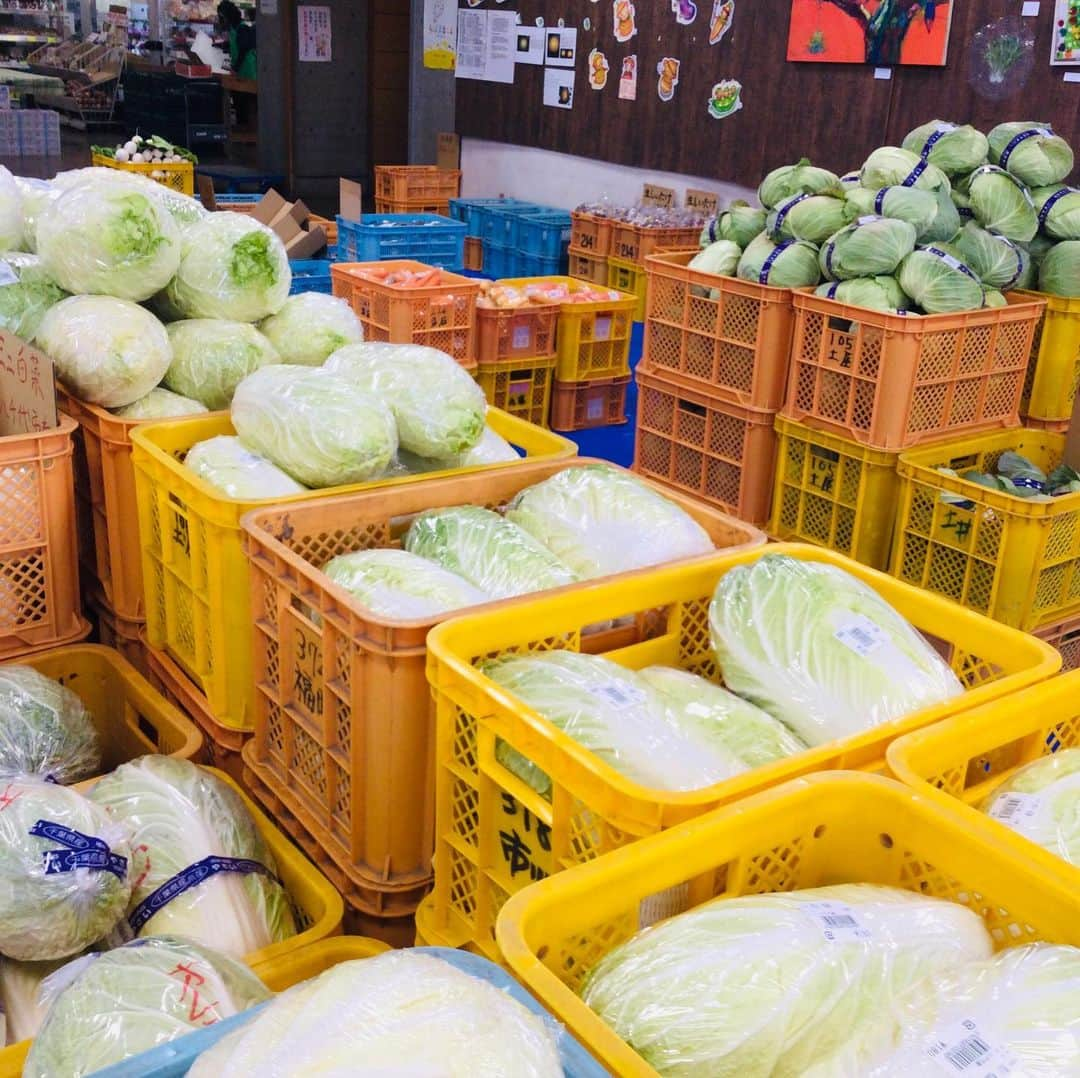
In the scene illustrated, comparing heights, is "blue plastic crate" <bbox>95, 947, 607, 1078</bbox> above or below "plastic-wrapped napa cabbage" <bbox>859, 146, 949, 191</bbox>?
below

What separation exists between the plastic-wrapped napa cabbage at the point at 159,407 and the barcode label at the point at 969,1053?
203 centimetres

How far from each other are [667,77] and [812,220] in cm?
473

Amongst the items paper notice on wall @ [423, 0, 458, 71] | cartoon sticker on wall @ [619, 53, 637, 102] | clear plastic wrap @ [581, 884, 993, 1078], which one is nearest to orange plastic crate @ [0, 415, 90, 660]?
clear plastic wrap @ [581, 884, 993, 1078]

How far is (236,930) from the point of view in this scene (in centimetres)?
181

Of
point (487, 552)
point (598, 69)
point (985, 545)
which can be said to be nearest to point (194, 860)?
point (487, 552)

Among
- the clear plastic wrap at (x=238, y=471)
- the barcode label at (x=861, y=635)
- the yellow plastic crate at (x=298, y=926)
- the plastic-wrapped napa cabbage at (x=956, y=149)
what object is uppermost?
the plastic-wrapped napa cabbage at (x=956, y=149)

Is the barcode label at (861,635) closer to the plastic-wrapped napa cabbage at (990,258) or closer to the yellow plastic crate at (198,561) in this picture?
the yellow plastic crate at (198,561)

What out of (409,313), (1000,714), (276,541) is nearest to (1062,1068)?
(1000,714)

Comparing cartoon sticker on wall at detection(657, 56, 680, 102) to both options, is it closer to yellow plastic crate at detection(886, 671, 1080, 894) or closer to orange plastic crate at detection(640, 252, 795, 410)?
orange plastic crate at detection(640, 252, 795, 410)

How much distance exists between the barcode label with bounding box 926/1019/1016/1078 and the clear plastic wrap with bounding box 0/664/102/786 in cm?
168

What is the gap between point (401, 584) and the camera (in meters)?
1.90

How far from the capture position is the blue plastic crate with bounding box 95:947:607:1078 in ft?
3.18

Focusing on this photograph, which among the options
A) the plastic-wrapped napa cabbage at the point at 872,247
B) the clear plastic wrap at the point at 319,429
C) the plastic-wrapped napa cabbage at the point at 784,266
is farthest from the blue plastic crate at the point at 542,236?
the clear plastic wrap at the point at 319,429

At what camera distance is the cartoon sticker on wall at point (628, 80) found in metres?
8.66
